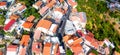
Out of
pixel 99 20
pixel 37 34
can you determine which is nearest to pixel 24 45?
pixel 37 34

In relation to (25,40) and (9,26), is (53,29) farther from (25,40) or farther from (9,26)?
(9,26)

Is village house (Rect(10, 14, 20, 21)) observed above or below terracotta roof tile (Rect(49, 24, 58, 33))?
above

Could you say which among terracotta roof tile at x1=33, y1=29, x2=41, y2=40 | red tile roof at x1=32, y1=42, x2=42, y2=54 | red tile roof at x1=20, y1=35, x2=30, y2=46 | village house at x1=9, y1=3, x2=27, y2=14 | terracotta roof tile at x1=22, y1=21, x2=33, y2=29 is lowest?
red tile roof at x1=32, y1=42, x2=42, y2=54

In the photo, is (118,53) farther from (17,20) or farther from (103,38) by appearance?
(17,20)

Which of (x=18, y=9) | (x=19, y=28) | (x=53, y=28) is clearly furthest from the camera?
(x=18, y=9)

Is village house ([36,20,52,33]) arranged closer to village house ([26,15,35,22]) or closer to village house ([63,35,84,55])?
village house ([26,15,35,22])

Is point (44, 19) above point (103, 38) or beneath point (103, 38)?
above

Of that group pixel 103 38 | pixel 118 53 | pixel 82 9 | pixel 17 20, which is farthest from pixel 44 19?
pixel 118 53

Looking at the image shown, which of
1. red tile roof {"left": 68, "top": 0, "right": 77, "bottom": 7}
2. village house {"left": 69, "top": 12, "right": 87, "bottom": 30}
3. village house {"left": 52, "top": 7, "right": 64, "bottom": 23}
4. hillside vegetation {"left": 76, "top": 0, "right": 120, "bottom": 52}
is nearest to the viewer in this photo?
hillside vegetation {"left": 76, "top": 0, "right": 120, "bottom": 52}

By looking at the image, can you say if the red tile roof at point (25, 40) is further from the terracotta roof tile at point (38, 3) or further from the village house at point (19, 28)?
the terracotta roof tile at point (38, 3)

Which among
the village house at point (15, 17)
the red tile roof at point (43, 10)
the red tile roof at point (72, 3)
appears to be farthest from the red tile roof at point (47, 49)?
the red tile roof at point (72, 3)

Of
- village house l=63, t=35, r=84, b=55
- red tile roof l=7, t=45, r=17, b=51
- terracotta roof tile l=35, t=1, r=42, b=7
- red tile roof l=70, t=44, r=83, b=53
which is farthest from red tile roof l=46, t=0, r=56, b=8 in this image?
red tile roof l=7, t=45, r=17, b=51
